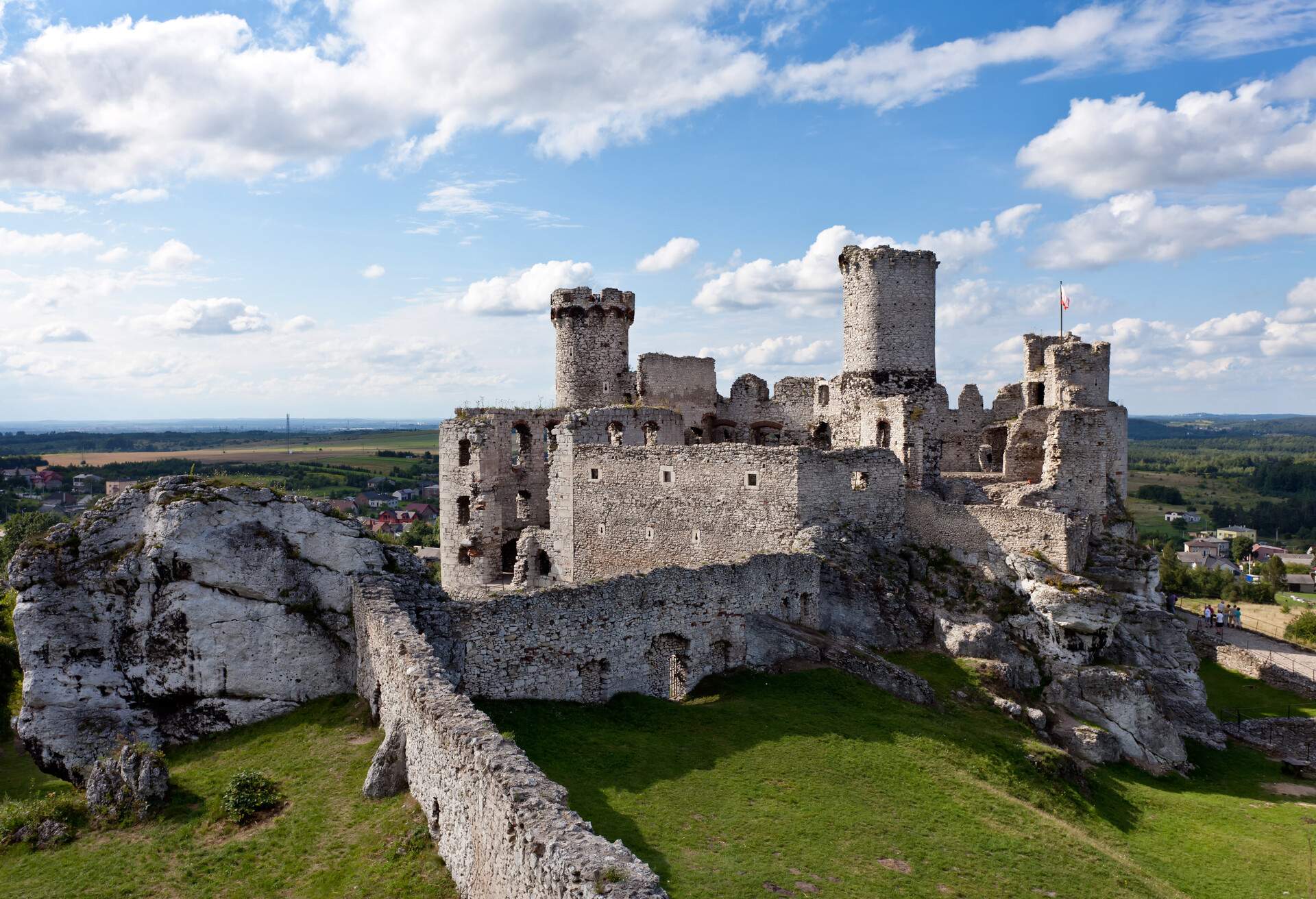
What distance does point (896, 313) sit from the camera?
3725 centimetres

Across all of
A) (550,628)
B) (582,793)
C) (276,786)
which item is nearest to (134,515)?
(276,786)

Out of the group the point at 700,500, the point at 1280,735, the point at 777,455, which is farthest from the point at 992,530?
the point at 1280,735

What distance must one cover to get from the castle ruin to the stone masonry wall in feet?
0.19

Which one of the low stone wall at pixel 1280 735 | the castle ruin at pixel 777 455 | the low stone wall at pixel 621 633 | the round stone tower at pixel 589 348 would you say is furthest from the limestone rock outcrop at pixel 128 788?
the low stone wall at pixel 1280 735

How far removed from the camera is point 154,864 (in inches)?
508

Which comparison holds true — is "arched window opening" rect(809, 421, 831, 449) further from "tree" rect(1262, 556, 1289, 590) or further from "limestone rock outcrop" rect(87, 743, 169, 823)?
"tree" rect(1262, 556, 1289, 590)

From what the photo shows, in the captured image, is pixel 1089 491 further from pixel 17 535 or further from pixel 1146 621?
pixel 17 535

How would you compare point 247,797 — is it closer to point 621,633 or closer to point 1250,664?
point 621,633

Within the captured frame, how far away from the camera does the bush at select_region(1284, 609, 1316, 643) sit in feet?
177

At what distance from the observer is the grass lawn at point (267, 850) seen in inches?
470

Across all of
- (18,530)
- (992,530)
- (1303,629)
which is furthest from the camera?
(1303,629)

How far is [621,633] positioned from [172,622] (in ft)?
32.1

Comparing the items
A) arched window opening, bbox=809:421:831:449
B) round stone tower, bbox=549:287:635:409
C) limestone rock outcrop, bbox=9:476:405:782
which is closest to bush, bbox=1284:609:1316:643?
arched window opening, bbox=809:421:831:449

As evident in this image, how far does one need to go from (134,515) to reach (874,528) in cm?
2232
